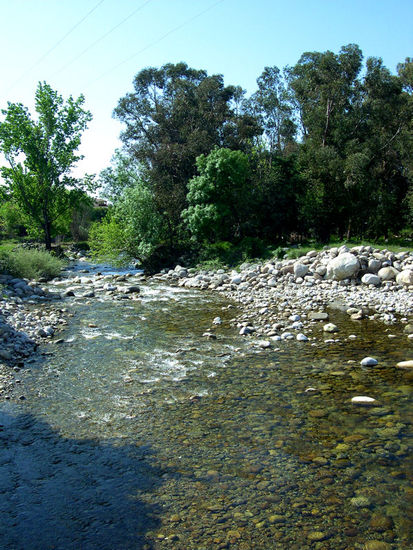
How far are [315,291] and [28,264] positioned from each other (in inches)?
605

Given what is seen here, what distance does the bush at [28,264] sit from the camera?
2211 cm

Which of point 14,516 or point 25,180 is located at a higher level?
point 25,180

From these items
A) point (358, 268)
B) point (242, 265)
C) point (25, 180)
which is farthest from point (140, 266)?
point (358, 268)

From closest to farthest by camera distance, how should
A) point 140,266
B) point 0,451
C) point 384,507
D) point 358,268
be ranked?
point 384,507 → point 0,451 → point 358,268 → point 140,266

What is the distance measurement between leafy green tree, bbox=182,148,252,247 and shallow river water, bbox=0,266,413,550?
652 inches

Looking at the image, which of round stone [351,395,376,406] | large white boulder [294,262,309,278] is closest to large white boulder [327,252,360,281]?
large white boulder [294,262,309,278]

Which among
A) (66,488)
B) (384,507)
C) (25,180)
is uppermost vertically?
(25,180)

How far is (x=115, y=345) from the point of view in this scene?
1187 cm

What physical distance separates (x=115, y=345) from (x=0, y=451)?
18.3ft

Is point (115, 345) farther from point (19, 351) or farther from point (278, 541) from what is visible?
point (278, 541)

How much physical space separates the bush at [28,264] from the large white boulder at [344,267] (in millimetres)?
15758

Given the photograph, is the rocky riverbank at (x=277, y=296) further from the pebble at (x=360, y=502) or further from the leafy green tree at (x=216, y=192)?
the pebble at (x=360, y=502)

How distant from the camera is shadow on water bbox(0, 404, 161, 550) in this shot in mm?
4598

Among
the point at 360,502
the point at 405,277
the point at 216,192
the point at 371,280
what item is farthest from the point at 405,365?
the point at 216,192
